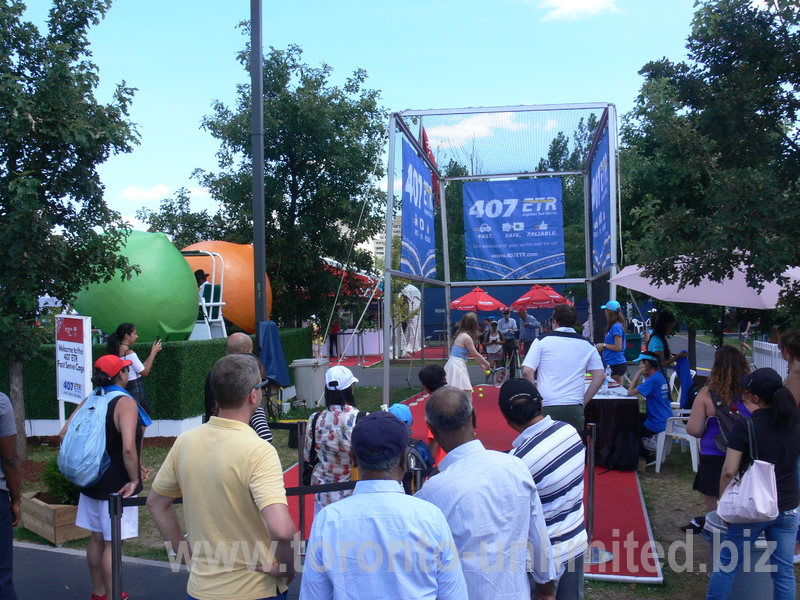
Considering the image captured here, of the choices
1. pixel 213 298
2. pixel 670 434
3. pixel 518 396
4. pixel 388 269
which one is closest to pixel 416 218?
pixel 388 269

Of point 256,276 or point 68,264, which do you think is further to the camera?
point 256,276

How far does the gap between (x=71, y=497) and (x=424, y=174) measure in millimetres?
8222

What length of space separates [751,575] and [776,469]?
65cm

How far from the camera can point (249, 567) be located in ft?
8.13

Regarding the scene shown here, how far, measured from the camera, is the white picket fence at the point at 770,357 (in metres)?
9.95

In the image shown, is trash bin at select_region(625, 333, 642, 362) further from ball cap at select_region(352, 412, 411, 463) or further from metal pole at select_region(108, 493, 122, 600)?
ball cap at select_region(352, 412, 411, 463)

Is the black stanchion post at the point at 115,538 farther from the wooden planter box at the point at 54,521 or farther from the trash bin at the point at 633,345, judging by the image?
the trash bin at the point at 633,345

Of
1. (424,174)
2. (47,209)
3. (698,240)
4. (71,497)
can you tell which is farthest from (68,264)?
(698,240)

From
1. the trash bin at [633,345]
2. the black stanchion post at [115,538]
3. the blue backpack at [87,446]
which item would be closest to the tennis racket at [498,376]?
the trash bin at [633,345]

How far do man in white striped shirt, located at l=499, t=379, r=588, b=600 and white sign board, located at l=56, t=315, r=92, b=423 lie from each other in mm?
5658

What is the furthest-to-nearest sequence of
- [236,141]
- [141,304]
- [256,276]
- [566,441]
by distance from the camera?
1. [236,141]
2. [141,304]
3. [256,276]
4. [566,441]

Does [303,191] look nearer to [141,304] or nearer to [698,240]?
[141,304]

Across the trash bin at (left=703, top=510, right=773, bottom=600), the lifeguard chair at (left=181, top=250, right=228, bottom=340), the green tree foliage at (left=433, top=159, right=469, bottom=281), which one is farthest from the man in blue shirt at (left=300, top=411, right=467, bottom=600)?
the green tree foliage at (left=433, top=159, right=469, bottom=281)

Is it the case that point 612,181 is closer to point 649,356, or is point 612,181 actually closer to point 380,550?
point 649,356
